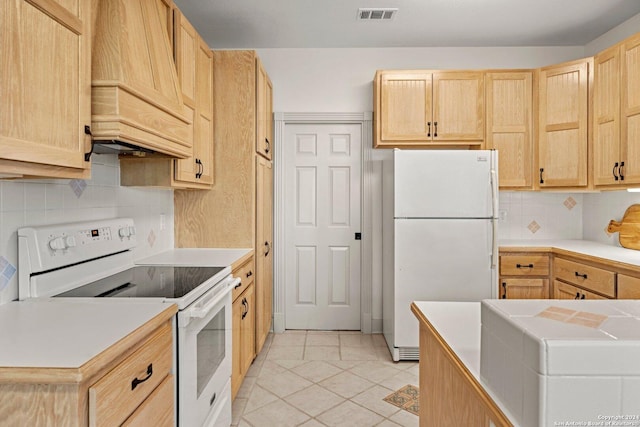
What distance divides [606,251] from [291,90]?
293cm

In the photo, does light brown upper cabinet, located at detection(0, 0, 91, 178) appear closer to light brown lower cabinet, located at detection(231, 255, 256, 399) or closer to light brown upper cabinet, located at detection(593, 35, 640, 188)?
light brown lower cabinet, located at detection(231, 255, 256, 399)

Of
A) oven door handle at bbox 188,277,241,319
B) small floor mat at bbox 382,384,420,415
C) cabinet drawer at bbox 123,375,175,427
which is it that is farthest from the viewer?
small floor mat at bbox 382,384,420,415

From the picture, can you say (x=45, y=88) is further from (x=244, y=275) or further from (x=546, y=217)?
(x=546, y=217)

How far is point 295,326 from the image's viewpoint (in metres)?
3.93

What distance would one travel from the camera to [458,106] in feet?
11.5

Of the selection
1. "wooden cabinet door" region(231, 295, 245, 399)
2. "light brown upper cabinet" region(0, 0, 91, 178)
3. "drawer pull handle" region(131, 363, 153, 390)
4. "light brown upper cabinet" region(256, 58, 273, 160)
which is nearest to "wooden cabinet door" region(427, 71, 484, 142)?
"light brown upper cabinet" region(256, 58, 273, 160)

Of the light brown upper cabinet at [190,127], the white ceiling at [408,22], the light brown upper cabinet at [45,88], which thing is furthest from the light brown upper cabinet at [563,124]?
the light brown upper cabinet at [45,88]

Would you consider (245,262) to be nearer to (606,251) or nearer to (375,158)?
(375,158)

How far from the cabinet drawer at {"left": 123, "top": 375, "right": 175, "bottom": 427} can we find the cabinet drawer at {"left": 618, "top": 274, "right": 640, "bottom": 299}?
2.63 m

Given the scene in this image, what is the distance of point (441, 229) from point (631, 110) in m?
1.49

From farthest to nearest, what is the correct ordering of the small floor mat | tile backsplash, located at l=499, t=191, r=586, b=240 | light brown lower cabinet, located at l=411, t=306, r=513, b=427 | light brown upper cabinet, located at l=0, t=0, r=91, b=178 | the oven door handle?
tile backsplash, located at l=499, t=191, r=586, b=240 < the small floor mat < the oven door handle < light brown upper cabinet, located at l=0, t=0, r=91, b=178 < light brown lower cabinet, located at l=411, t=306, r=513, b=427

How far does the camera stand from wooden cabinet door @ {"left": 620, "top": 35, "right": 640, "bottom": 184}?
8.89 ft

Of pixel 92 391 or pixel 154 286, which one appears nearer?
pixel 92 391

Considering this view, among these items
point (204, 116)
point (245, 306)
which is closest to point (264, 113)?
point (204, 116)
